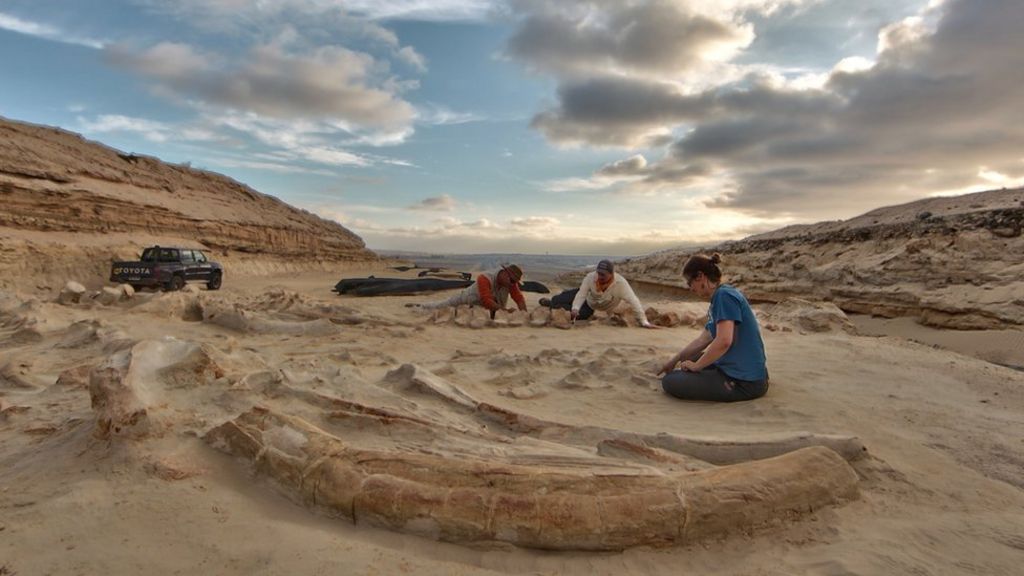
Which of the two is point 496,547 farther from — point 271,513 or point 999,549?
point 999,549

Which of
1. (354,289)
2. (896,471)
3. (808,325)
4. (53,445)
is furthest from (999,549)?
(354,289)

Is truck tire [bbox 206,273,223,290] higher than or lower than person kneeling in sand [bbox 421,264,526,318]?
lower

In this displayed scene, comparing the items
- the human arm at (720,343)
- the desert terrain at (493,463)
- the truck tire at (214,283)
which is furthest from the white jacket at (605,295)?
the truck tire at (214,283)

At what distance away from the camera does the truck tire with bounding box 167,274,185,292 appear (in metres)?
14.4

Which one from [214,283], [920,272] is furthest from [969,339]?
[214,283]

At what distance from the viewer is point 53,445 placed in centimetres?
309

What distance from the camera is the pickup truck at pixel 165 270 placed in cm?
1388

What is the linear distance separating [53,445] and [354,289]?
14053 millimetres

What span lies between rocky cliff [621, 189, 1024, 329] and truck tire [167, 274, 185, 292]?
659 inches

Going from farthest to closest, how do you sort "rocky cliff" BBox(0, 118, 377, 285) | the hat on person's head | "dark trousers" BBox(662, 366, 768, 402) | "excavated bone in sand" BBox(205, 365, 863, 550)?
"rocky cliff" BBox(0, 118, 377, 285) < the hat on person's head < "dark trousers" BBox(662, 366, 768, 402) < "excavated bone in sand" BBox(205, 365, 863, 550)

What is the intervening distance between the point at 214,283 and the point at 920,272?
63.1 feet

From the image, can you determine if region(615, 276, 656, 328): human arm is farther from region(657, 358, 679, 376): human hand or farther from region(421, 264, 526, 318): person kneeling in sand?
region(657, 358, 679, 376): human hand

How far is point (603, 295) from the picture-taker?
29.0 feet

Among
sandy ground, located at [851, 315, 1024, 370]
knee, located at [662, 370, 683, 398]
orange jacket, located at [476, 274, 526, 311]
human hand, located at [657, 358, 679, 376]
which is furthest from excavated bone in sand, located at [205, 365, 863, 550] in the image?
sandy ground, located at [851, 315, 1024, 370]
